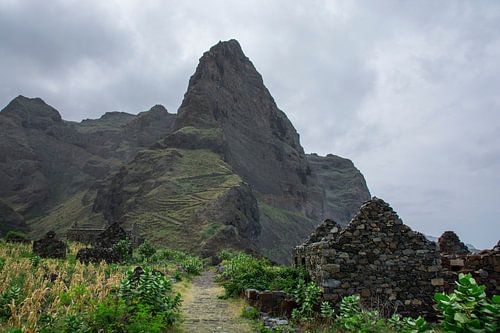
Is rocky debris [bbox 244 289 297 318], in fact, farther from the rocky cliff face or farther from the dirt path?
the rocky cliff face

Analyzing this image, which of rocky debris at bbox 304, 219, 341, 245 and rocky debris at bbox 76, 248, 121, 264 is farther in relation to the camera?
rocky debris at bbox 76, 248, 121, 264

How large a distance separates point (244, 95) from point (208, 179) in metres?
85.3

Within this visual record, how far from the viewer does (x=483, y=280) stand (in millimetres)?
11508

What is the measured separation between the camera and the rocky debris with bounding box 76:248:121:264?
22719mm

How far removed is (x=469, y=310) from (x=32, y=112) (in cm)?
20743

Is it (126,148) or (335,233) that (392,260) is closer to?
(335,233)

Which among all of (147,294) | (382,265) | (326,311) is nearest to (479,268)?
(382,265)

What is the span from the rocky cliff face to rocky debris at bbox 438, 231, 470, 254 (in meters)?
43.4

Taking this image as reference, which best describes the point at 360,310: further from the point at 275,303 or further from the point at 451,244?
the point at 451,244

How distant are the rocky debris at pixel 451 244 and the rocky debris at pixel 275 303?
36.3ft

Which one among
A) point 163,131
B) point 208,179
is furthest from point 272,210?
point 163,131

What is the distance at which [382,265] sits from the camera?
37.7 ft

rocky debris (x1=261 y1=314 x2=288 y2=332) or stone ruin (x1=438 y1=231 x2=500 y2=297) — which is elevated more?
stone ruin (x1=438 y1=231 x2=500 y2=297)

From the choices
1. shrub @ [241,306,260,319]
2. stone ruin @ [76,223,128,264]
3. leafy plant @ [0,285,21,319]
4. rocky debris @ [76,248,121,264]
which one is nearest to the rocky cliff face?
stone ruin @ [76,223,128,264]
